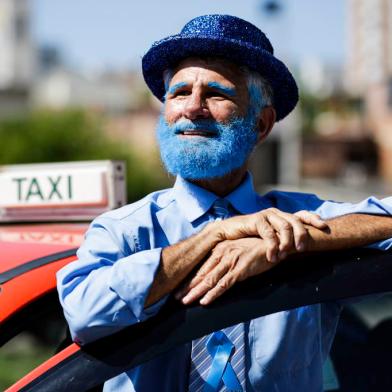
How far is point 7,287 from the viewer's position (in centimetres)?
183

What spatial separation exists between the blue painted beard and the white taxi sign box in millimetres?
603

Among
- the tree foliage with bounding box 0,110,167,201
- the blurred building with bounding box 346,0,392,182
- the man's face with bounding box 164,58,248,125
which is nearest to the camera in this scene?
the man's face with bounding box 164,58,248,125

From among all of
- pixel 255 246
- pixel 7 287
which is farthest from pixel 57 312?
pixel 255 246

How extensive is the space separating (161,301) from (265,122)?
2.72ft

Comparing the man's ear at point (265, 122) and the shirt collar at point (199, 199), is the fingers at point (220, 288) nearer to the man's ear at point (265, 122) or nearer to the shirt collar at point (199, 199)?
the shirt collar at point (199, 199)

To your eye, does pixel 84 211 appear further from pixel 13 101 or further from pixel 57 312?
pixel 13 101

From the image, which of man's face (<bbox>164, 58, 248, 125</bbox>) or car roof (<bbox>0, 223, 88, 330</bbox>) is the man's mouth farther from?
car roof (<bbox>0, 223, 88, 330</bbox>)

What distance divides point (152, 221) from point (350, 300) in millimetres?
513

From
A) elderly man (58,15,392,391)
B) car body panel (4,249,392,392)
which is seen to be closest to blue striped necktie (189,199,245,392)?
elderly man (58,15,392,391)

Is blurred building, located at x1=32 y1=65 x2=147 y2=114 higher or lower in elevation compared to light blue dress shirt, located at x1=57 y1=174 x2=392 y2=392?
higher

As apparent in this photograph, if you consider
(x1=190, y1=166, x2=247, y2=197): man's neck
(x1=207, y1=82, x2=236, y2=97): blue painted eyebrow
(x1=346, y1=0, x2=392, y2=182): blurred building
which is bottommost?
(x1=190, y1=166, x2=247, y2=197): man's neck

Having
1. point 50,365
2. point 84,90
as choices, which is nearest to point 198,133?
point 50,365

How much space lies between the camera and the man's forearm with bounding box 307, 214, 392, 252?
158 cm

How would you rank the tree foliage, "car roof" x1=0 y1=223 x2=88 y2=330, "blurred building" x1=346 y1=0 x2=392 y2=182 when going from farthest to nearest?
the tree foliage
"blurred building" x1=346 y1=0 x2=392 y2=182
"car roof" x1=0 y1=223 x2=88 y2=330
